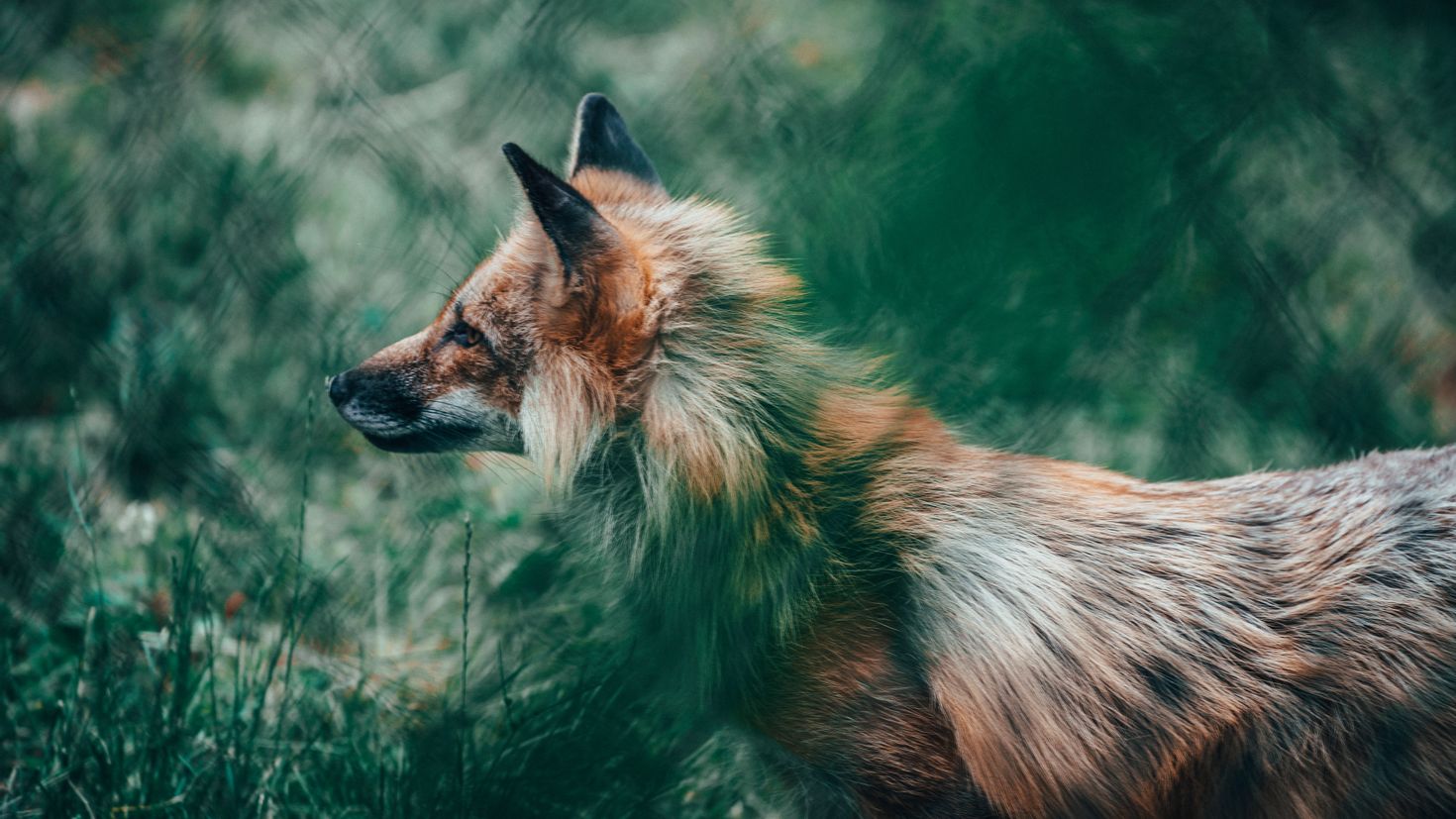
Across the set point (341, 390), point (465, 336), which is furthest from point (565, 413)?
point (341, 390)

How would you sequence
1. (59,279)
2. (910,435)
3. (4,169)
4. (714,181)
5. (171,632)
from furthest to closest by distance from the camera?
(4,169)
(59,279)
(714,181)
(171,632)
(910,435)

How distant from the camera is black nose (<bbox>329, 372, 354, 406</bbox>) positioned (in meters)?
2.44

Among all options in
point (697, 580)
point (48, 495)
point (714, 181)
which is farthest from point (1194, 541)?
point (48, 495)

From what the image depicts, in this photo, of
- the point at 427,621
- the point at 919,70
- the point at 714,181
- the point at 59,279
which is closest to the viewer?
the point at 919,70

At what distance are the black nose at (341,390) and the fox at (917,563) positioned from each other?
0.07 feet

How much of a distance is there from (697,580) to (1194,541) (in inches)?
39.6

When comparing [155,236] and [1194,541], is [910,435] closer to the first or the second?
[1194,541]

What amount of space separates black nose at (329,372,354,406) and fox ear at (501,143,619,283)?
640mm

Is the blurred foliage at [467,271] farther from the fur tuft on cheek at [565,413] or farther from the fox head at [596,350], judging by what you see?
the fur tuft on cheek at [565,413]

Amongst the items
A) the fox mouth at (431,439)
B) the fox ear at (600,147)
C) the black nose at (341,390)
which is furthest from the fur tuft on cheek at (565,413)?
the fox ear at (600,147)

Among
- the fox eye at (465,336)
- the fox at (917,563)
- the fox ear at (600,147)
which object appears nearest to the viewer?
the fox at (917,563)

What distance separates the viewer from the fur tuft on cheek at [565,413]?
220cm

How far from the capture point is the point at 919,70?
149 centimetres

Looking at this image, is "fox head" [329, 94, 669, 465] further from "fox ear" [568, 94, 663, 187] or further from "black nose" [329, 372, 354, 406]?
"fox ear" [568, 94, 663, 187]
